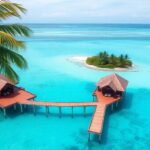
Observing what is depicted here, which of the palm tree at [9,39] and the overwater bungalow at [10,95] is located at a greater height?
the palm tree at [9,39]

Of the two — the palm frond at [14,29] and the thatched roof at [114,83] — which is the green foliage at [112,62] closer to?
the thatched roof at [114,83]

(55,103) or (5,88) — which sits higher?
(5,88)

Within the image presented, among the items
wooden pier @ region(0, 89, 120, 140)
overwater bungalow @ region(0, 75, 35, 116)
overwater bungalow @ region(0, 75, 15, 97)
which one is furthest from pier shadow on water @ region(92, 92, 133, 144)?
overwater bungalow @ region(0, 75, 15, 97)

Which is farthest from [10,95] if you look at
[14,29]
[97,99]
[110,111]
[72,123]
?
[14,29]

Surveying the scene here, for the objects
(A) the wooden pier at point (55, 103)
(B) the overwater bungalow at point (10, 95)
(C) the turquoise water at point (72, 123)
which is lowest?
(C) the turquoise water at point (72, 123)

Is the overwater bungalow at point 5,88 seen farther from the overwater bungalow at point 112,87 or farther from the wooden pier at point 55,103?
the overwater bungalow at point 112,87

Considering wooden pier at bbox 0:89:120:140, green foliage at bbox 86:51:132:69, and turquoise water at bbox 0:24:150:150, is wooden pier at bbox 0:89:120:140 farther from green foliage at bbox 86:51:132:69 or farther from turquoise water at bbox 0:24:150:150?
green foliage at bbox 86:51:132:69

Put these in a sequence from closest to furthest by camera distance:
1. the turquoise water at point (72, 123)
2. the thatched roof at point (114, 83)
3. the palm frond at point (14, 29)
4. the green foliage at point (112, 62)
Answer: the palm frond at point (14, 29)
the turquoise water at point (72, 123)
the thatched roof at point (114, 83)
the green foliage at point (112, 62)

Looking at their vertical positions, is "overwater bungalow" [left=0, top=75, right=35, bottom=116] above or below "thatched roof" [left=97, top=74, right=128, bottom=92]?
below

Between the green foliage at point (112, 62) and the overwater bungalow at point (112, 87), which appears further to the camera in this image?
the green foliage at point (112, 62)

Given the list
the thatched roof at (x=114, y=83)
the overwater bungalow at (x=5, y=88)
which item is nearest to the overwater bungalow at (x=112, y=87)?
the thatched roof at (x=114, y=83)

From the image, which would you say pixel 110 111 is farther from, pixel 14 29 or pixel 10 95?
pixel 14 29

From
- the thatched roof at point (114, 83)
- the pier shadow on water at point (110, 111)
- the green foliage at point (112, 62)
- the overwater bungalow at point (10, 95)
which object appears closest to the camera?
the pier shadow on water at point (110, 111)
